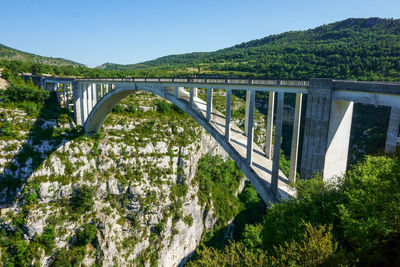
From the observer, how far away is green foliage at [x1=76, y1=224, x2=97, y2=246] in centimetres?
2928

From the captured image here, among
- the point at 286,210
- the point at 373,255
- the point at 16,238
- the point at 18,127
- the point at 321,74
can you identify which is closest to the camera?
the point at 373,255

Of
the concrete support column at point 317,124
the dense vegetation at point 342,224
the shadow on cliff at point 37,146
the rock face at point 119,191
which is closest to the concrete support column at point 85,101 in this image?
the shadow on cliff at point 37,146

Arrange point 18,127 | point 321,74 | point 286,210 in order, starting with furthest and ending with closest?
point 321,74 → point 18,127 → point 286,210

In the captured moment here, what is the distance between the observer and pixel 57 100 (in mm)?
39656

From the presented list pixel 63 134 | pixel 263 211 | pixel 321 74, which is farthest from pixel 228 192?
pixel 321 74

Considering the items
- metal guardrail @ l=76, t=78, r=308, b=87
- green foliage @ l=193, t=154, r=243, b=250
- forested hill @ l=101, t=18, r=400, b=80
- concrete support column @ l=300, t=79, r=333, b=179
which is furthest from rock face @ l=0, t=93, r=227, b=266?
concrete support column @ l=300, t=79, r=333, b=179

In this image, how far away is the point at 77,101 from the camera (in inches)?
1377

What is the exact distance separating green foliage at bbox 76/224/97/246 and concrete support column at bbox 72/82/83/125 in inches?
581

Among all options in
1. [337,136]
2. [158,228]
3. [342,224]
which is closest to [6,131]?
[158,228]

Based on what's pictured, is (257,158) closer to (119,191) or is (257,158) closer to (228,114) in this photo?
(228,114)

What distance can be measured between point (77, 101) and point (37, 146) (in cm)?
768

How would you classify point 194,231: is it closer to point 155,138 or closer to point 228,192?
point 228,192

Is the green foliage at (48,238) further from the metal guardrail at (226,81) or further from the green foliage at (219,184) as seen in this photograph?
the green foliage at (219,184)

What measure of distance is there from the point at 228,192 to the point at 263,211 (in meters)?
7.53
